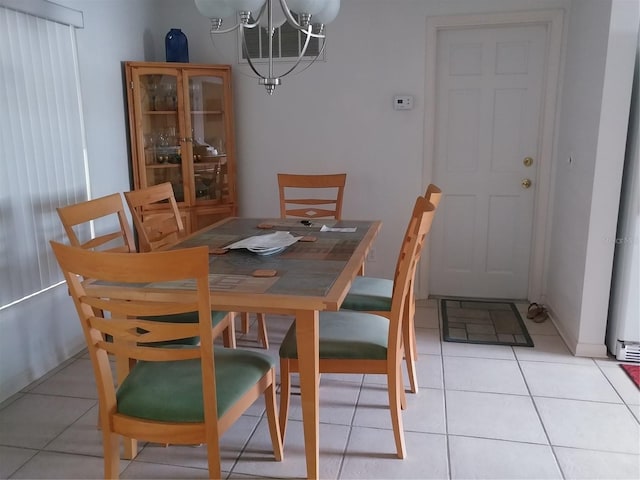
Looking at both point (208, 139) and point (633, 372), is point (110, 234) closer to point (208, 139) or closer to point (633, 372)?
point (208, 139)

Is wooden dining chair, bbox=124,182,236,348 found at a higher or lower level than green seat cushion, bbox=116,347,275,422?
higher

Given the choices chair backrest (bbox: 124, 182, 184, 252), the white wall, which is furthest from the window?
the white wall

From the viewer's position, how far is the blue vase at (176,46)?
11.9 feet

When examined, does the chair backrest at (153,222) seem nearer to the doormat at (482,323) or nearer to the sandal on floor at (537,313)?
the doormat at (482,323)

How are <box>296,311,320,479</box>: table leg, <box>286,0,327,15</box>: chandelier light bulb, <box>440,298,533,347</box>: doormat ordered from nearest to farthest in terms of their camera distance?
<box>296,311,320,479</box>: table leg < <box>286,0,327,15</box>: chandelier light bulb < <box>440,298,533,347</box>: doormat

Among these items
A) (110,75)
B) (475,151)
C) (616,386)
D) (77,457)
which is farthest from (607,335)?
(110,75)

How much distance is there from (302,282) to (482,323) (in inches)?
76.9

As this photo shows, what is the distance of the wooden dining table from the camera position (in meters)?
1.65

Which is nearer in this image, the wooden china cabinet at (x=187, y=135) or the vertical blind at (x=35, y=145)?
the vertical blind at (x=35, y=145)

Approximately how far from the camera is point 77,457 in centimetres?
204

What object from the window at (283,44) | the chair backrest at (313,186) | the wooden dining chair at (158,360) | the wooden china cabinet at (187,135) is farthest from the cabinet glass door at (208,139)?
the wooden dining chair at (158,360)

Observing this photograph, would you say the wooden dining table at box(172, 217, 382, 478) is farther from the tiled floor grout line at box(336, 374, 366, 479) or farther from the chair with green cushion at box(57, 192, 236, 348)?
the chair with green cushion at box(57, 192, 236, 348)

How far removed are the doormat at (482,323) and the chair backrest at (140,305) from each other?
196 centimetres

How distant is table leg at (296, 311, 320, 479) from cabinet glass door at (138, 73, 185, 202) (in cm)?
230
